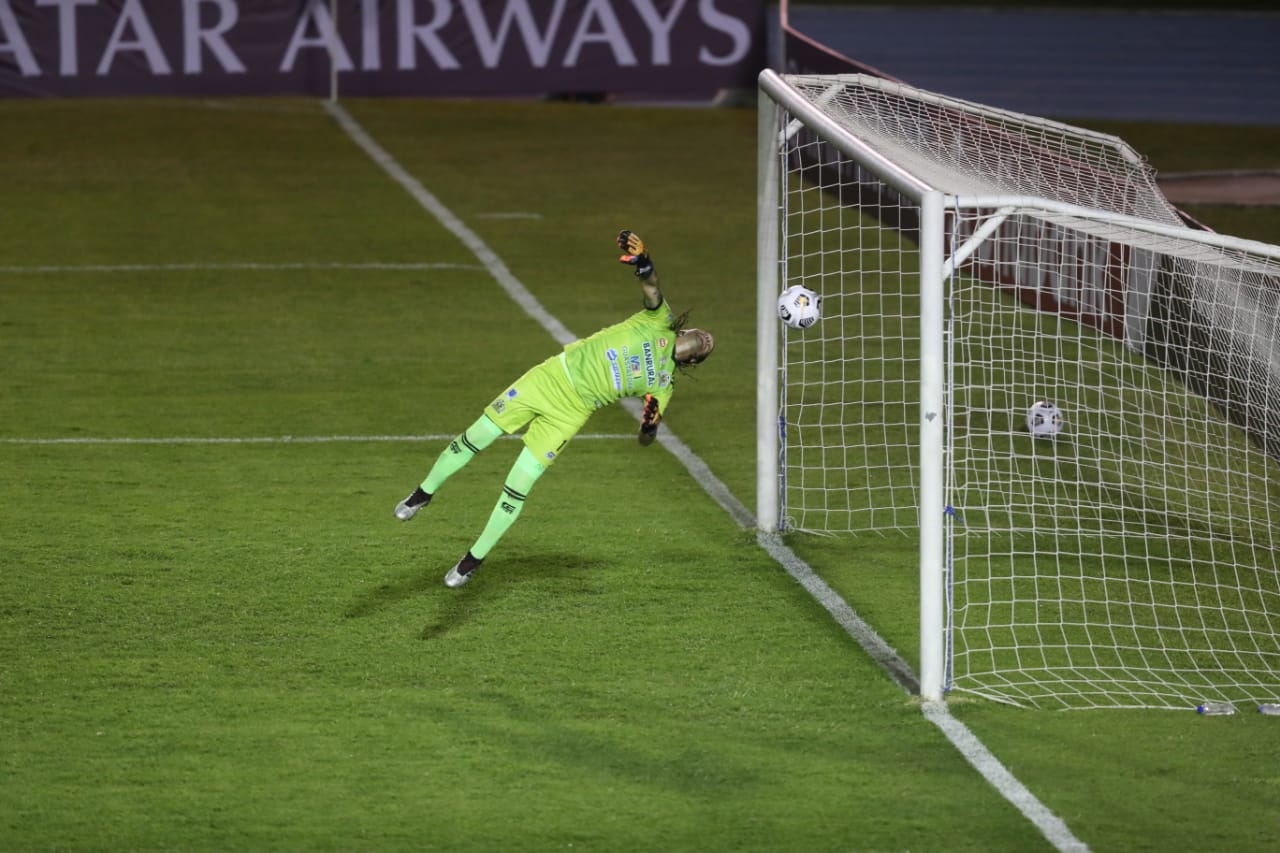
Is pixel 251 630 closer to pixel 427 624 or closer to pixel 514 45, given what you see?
pixel 427 624

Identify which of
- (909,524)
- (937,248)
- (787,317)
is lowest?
(909,524)

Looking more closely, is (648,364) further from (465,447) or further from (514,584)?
(514,584)

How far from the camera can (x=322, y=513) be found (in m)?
10.0

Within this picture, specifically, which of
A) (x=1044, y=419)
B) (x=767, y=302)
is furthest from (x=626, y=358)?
(x=1044, y=419)

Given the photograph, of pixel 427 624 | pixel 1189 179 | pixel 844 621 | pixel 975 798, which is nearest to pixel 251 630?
pixel 427 624

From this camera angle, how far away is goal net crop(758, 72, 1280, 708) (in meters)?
7.60

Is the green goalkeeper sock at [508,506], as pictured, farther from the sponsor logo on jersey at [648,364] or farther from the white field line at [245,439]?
the white field line at [245,439]

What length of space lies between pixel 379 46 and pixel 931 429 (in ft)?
59.7

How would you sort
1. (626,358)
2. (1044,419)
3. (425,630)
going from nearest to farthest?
(425,630) → (626,358) → (1044,419)

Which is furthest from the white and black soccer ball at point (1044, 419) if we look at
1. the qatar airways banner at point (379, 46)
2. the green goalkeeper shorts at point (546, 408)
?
the qatar airways banner at point (379, 46)

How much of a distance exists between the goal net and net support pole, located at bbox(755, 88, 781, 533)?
0.04 ft

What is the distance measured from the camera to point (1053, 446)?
10648 mm

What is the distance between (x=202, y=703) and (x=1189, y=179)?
1618 centimetres

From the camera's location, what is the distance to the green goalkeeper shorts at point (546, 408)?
Answer: 8680 millimetres
